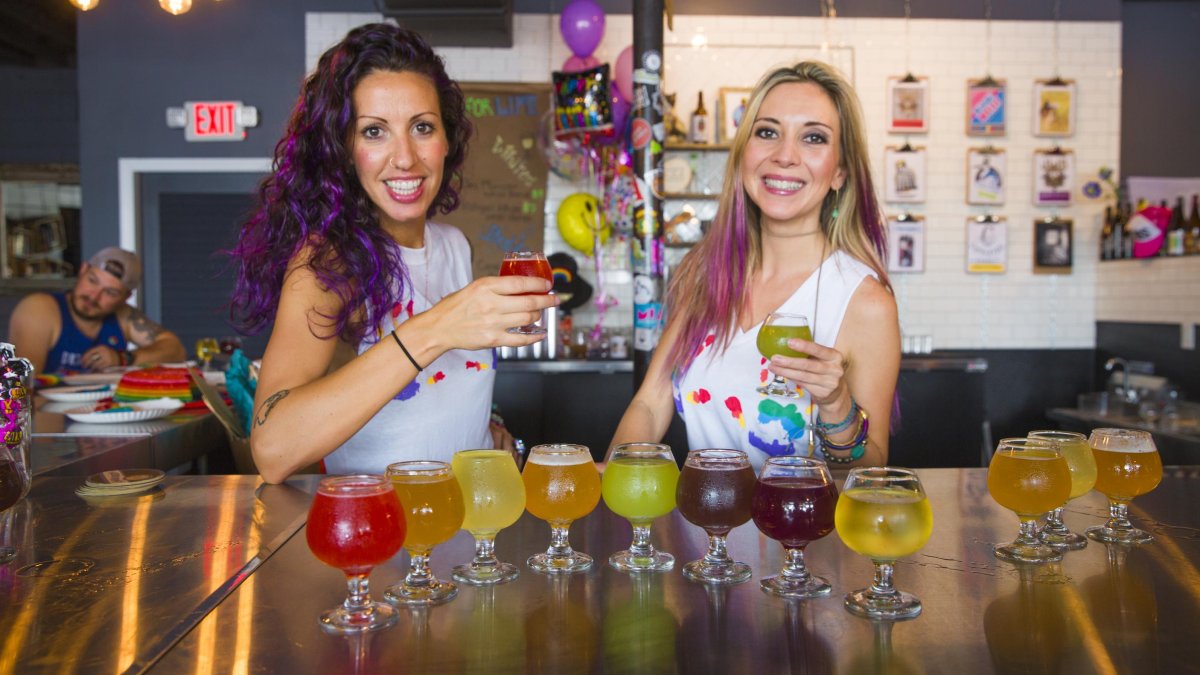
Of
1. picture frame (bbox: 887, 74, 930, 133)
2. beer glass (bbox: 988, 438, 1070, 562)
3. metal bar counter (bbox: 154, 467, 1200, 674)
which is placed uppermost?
picture frame (bbox: 887, 74, 930, 133)

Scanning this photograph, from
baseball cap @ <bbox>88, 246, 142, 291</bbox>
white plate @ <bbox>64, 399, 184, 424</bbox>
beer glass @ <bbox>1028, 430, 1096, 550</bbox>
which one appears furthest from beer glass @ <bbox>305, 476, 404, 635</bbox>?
baseball cap @ <bbox>88, 246, 142, 291</bbox>

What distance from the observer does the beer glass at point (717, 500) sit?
1.24m

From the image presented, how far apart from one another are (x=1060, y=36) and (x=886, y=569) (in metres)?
5.94

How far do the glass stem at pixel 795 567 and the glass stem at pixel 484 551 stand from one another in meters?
0.40

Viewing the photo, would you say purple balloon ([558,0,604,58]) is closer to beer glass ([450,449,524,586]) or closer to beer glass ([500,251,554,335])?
beer glass ([500,251,554,335])

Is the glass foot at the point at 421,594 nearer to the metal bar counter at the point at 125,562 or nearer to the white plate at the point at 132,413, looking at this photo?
the metal bar counter at the point at 125,562

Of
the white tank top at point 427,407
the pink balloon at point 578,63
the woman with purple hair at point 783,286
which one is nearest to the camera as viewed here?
the white tank top at point 427,407

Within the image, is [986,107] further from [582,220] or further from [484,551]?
[484,551]

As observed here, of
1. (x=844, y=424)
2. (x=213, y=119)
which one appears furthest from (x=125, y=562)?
(x=213, y=119)

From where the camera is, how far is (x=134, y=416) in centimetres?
279

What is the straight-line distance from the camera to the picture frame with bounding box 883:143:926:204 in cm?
591

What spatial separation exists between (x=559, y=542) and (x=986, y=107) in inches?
217

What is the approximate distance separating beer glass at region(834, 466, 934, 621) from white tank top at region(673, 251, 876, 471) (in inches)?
37.1

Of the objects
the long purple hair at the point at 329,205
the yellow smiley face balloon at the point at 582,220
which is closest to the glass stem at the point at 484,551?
the long purple hair at the point at 329,205
